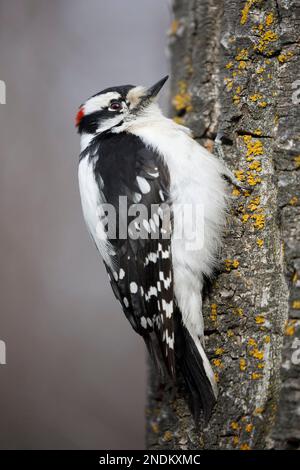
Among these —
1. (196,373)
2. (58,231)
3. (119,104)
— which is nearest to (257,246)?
(196,373)

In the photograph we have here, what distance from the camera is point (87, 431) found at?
414 cm

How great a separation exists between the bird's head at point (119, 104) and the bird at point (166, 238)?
354 mm

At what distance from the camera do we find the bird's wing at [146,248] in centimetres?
248

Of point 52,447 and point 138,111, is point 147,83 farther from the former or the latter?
point 52,447

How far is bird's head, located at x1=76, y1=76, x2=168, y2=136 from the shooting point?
2.96 m

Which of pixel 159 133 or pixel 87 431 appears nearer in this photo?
pixel 159 133

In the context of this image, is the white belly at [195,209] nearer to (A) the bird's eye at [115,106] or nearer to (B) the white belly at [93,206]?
(B) the white belly at [93,206]

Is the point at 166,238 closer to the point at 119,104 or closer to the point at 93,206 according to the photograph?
the point at 93,206

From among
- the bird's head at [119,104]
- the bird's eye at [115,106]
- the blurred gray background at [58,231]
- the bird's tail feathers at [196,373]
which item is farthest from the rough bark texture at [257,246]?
the blurred gray background at [58,231]

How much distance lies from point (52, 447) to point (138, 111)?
8.88 ft

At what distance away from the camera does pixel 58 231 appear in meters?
4.60

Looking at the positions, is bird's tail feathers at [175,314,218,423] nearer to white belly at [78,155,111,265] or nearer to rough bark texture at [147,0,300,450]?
rough bark texture at [147,0,300,450]

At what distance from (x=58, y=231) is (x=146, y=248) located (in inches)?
88.5
